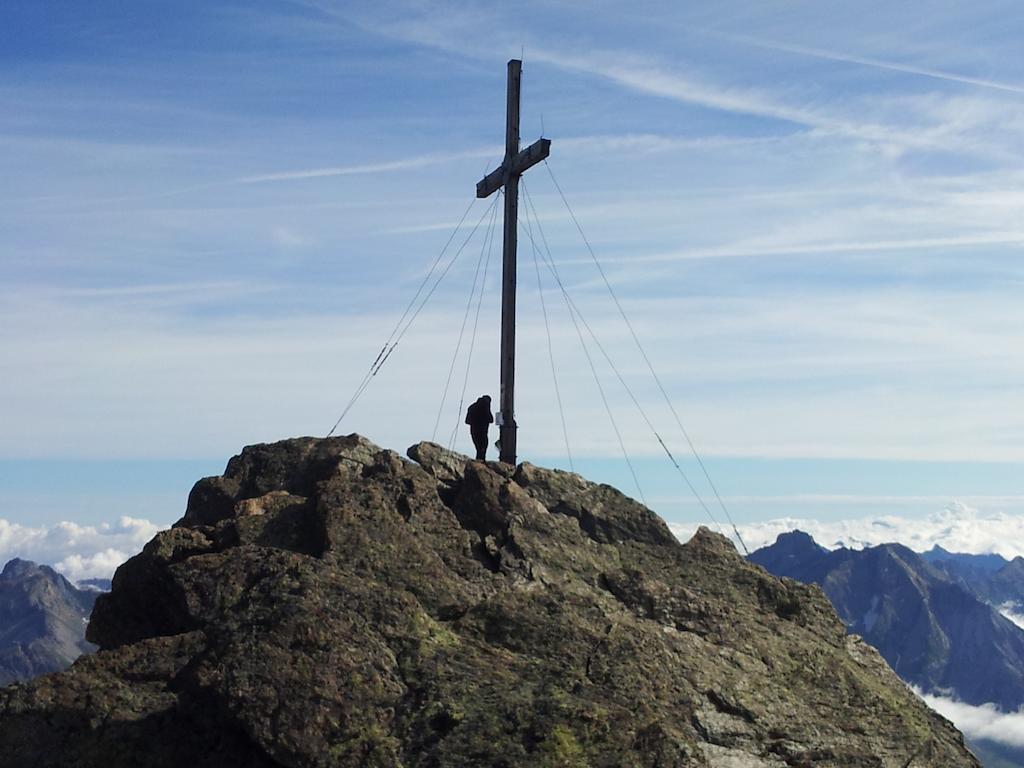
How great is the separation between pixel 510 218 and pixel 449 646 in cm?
1790

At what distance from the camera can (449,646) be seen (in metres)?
19.9

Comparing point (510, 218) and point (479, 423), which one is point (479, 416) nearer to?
point (479, 423)

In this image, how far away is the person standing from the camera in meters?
33.1

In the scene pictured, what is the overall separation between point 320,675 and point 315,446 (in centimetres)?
1147

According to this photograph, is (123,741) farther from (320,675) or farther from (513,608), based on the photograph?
(513,608)

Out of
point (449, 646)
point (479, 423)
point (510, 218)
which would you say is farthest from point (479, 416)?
point (449, 646)

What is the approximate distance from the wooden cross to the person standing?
453mm

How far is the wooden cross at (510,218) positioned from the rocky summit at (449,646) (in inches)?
212

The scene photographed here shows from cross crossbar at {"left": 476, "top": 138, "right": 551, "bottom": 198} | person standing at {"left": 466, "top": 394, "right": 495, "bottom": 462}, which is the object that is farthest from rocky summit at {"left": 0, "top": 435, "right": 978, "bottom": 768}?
cross crossbar at {"left": 476, "top": 138, "right": 551, "bottom": 198}

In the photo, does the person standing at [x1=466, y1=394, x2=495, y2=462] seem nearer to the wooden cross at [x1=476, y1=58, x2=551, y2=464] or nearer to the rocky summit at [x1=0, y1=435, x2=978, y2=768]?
the wooden cross at [x1=476, y1=58, x2=551, y2=464]

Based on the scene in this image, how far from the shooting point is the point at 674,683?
2070cm

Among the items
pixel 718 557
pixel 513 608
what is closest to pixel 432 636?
pixel 513 608

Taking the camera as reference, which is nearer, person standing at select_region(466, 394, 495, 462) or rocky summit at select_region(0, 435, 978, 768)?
rocky summit at select_region(0, 435, 978, 768)

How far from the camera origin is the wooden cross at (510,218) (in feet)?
109
